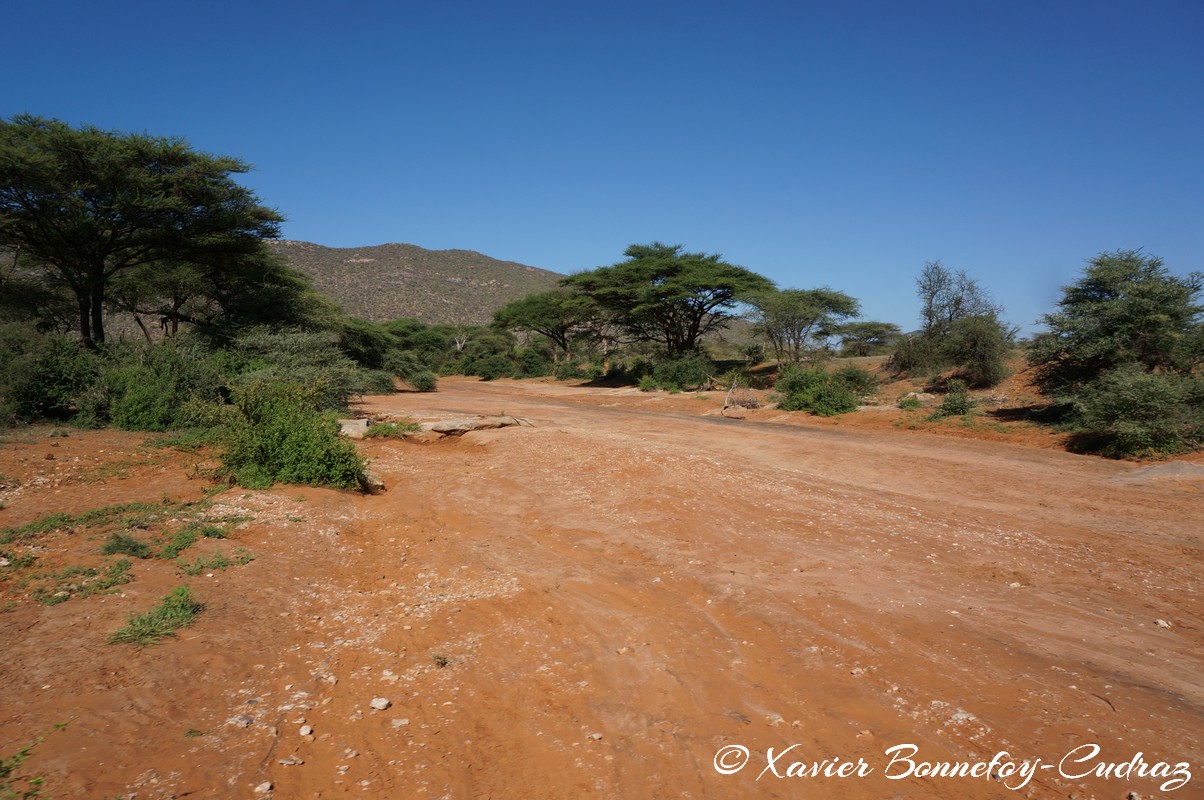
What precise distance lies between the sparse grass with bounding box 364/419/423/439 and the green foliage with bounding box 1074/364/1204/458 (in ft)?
44.7

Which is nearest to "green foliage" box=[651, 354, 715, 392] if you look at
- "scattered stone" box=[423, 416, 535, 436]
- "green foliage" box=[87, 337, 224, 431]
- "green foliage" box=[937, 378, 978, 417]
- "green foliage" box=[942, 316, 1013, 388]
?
"green foliage" box=[942, 316, 1013, 388]

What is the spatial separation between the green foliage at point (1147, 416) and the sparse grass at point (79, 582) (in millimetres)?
14481

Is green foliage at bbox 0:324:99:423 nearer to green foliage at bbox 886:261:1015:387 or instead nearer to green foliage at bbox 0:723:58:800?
green foliage at bbox 0:723:58:800

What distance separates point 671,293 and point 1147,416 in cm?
2011

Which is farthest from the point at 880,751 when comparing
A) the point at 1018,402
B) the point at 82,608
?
the point at 1018,402

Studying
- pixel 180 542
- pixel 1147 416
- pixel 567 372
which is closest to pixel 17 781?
pixel 180 542

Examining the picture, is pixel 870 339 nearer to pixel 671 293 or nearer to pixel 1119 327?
pixel 671 293

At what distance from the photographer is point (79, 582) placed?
14.8 ft

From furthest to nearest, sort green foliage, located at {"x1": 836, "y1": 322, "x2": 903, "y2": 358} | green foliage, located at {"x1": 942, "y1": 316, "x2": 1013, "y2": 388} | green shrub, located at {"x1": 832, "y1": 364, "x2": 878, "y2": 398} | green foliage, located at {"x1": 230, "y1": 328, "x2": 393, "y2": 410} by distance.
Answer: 1. green foliage, located at {"x1": 836, "y1": 322, "x2": 903, "y2": 358}
2. green shrub, located at {"x1": 832, "y1": 364, "x2": 878, "y2": 398}
3. green foliage, located at {"x1": 942, "y1": 316, "x2": 1013, "y2": 388}
4. green foliage, located at {"x1": 230, "y1": 328, "x2": 393, "y2": 410}

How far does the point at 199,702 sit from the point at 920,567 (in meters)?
5.81

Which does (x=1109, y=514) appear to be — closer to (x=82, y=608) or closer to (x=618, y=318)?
(x=82, y=608)

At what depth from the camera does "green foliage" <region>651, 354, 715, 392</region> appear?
2730 centimetres

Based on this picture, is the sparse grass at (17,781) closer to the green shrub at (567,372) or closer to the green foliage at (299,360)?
the green foliage at (299,360)

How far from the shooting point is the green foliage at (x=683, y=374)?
89.6 feet
